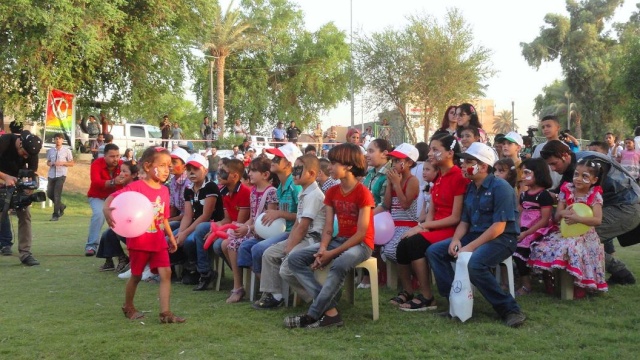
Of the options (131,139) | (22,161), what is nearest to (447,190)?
(22,161)

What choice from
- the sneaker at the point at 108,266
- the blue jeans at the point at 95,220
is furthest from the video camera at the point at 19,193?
the sneaker at the point at 108,266

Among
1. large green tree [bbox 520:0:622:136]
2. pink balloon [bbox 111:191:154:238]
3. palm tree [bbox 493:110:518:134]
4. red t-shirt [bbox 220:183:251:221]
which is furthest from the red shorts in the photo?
palm tree [bbox 493:110:518:134]

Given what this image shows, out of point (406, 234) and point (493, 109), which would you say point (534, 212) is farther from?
point (493, 109)

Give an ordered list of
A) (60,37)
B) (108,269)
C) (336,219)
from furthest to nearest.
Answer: (60,37)
(108,269)
(336,219)

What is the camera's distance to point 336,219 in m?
6.50

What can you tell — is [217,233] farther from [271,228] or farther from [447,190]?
[447,190]

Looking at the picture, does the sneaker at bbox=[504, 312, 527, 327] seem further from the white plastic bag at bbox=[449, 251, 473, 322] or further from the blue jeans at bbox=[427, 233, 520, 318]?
the white plastic bag at bbox=[449, 251, 473, 322]

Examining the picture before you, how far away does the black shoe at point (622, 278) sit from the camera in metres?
7.50

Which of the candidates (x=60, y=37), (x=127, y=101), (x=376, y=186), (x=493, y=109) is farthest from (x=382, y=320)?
(x=493, y=109)

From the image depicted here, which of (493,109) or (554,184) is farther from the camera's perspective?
(493,109)

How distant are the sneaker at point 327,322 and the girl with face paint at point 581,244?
2.08 metres

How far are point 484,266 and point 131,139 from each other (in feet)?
78.6

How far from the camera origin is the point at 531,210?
23.6ft

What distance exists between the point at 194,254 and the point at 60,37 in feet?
56.3
